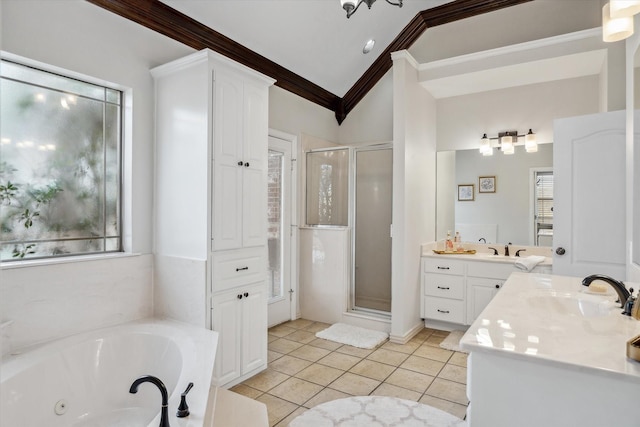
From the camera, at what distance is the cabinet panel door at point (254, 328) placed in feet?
9.23

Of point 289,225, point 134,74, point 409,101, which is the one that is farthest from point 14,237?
point 409,101

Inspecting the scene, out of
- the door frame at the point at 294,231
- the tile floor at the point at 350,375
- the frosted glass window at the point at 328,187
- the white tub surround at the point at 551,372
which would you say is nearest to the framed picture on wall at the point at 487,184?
the frosted glass window at the point at 328,187

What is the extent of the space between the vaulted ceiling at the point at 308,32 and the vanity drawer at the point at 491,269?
2.51 m

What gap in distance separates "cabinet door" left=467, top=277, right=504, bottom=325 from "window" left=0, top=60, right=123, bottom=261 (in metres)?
3.26

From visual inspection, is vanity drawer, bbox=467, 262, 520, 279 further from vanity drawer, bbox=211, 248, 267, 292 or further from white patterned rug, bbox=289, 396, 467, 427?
vanity drawer, bbox=211, 248, 267, 292

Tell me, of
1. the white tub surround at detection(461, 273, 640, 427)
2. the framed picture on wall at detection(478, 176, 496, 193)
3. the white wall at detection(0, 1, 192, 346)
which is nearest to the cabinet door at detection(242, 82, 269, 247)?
the white wall at detection(0, 1, 192, 346)

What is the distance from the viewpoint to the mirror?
3799 millimetres

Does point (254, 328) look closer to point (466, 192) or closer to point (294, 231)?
point (294, 231)

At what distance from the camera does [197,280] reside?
258cm

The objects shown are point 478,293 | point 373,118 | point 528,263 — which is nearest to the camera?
point 528,263

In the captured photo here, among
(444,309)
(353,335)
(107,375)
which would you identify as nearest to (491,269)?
(444,309)

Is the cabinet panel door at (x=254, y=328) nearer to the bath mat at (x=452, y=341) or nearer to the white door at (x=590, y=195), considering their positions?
the bath mat at (x=452, y=341)

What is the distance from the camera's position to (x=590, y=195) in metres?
2.92

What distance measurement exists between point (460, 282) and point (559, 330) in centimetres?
264
